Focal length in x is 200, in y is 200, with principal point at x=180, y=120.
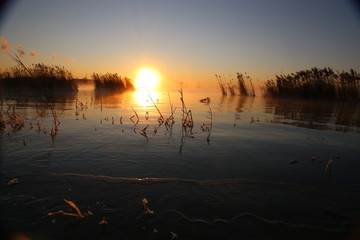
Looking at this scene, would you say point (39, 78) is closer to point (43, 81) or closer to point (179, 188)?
point (43, 81)

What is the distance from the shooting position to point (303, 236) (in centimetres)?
181

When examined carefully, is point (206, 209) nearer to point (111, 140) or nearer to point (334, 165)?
point (334, 165)

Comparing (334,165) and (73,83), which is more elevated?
(73,83)

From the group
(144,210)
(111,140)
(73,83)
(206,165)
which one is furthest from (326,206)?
(73,83)

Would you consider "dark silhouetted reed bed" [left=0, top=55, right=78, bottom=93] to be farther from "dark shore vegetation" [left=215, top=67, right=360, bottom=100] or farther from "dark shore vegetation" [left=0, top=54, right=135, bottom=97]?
"dark shore vegetation" [left=215, top=67, right=360, bottom=100]

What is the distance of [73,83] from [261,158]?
24785mm

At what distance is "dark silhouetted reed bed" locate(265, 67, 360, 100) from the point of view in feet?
61.3

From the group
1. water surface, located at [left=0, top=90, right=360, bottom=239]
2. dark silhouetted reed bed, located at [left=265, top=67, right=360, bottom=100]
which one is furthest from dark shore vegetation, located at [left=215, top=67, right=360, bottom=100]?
water surface, located at [left=0, top=90, right=360, bottom=239]

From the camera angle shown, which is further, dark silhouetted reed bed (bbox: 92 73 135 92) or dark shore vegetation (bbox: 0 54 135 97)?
dark silhouetted reed bed (bbox: 92 73 135 92)

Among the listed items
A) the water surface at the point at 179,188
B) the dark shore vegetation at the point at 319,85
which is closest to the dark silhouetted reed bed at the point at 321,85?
the dark shore vegetation at the point at 319,85

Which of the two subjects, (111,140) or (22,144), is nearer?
(22,144)

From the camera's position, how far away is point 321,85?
67.2ft

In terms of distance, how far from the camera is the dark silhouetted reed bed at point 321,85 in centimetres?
1869

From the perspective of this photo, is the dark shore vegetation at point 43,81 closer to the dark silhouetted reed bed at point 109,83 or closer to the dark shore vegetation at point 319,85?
the dark silhouetted reed bed at point 109,83
